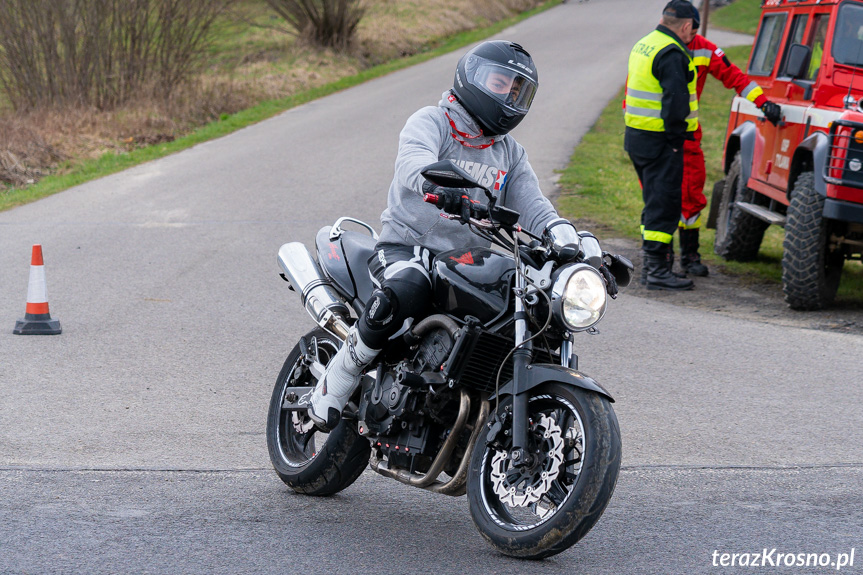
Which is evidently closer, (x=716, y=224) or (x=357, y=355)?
(x=357, y=355)

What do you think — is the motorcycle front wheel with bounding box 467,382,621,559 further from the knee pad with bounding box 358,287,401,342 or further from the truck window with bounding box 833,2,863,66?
the truck window with bounding box 833,2,863,66

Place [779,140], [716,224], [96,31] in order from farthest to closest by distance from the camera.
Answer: [96,31] < [716,224] < [779,140]

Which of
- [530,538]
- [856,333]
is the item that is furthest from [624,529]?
[856,333]

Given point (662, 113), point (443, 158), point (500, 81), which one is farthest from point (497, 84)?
point (662, 113)

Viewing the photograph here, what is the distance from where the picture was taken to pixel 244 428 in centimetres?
554

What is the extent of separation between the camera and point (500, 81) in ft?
13.9

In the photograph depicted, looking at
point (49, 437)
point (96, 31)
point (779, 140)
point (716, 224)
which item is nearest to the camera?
point (49, 437)

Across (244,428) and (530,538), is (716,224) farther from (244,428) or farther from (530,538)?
(530,538)

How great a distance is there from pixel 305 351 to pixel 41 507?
4.30 feet

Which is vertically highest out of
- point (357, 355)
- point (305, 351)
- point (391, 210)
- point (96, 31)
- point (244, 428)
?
point (391, 210)

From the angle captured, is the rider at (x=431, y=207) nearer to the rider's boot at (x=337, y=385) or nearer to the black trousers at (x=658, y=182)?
the rider's boot at (x=337, y=385)

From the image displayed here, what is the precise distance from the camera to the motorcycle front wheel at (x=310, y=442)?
178 inches

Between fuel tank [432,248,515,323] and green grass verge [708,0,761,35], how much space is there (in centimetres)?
3663

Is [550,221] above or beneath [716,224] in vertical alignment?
above
